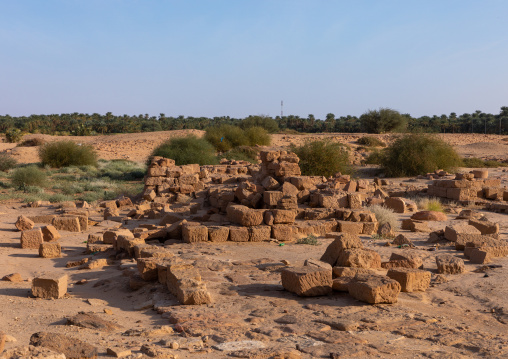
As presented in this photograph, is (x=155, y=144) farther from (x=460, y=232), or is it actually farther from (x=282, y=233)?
(x=460, y=232)

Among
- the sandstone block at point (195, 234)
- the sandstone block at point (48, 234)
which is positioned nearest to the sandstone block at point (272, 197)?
the sandstone block at point (195, 234)

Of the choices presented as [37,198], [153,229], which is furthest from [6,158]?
[153,229]

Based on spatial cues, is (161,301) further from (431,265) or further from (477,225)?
(477,225)

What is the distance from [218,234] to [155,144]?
33.9m

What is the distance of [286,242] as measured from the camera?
1112cm

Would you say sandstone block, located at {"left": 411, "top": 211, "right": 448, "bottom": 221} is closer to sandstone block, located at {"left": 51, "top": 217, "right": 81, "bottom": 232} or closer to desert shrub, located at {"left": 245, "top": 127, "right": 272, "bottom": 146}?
sandstone block, located at {"left": 51, "top": 217, "right": 81, "bottom": 232}

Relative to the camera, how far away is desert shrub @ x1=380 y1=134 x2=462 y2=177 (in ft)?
77.8

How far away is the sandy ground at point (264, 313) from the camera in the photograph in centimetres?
531

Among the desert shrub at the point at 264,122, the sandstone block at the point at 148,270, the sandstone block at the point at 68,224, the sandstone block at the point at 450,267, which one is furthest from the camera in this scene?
the desert shrub at the point at 264,122

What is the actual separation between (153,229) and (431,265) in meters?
5.99

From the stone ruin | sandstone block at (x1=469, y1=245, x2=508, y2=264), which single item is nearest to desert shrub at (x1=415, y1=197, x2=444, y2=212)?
the stone ruin

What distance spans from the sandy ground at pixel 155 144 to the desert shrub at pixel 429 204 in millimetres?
14662

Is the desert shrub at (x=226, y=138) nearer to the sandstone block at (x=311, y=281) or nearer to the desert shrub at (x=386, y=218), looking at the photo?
the desert shrub at (x=386, y=218)

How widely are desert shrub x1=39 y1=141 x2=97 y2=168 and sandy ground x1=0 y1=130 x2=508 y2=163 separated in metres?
2.49
